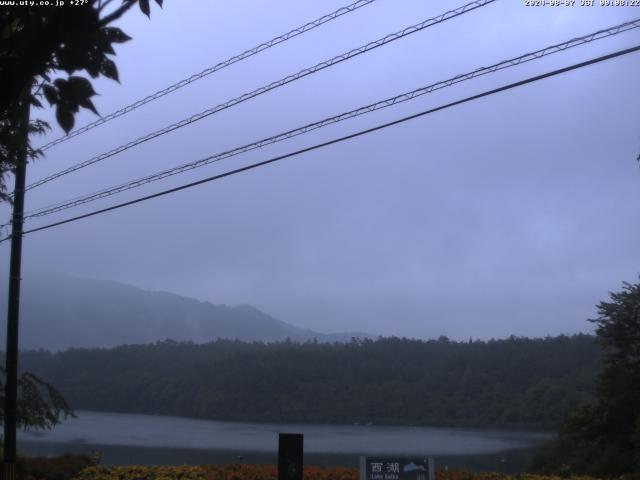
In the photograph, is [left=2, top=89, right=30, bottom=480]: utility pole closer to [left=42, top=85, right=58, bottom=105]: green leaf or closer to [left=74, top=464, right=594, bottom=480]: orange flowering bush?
[left=74, top=464, right=594, bottom=480]: orange flowering bush

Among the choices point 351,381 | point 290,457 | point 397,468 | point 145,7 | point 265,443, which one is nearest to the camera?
point 145,7

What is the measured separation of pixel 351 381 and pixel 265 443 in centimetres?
1501

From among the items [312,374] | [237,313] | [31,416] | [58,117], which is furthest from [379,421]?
[237,313]

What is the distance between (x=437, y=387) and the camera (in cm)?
3597

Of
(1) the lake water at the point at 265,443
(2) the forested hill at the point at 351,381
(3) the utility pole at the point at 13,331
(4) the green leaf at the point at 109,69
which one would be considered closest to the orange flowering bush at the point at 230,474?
(3) the utility pole at the point at 13,331

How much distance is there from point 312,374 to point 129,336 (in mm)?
76518

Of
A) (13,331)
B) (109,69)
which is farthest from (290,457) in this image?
(109,69)

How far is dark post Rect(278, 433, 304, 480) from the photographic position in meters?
10.7

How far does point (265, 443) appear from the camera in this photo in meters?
26.8

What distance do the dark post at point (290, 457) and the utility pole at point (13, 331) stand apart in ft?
16.6

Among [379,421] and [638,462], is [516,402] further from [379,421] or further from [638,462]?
[638,462]

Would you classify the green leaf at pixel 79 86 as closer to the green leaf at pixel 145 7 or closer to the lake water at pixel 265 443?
the green leaf at pixel 145 7

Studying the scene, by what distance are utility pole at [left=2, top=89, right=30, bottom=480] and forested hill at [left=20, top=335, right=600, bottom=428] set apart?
2225 centimetres

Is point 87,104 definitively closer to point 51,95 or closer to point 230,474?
point 51,95
